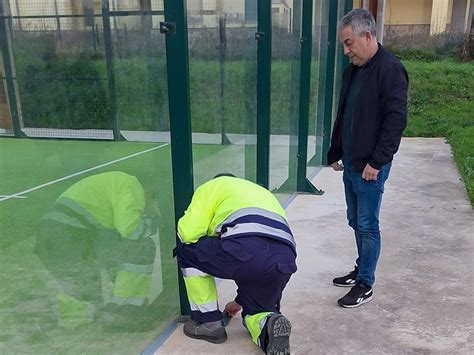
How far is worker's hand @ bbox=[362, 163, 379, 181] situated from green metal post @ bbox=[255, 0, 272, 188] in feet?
4.86

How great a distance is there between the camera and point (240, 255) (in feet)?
7.76

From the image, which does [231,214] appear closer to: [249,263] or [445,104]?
[249,263]

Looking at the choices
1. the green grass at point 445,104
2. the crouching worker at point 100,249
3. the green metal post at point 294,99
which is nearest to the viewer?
the crouching worker at point 100,249

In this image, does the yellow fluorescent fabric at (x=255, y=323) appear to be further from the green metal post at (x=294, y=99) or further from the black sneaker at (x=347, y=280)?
the green metal post at (x=294, y=99)

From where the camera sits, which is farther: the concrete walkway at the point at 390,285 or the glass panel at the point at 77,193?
the concrete walkway at the point at 390,285

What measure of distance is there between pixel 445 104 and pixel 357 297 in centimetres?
969

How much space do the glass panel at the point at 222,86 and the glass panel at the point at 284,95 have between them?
0.46m

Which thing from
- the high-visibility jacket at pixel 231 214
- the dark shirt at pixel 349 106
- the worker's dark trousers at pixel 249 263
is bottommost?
the worker's dark trousers at pixel 249 263

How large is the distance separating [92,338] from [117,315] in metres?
0.18

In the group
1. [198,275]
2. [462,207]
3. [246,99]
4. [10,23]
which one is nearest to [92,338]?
[198,275]

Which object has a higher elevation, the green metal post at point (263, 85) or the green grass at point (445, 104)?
the green metal post at point (263, 85)

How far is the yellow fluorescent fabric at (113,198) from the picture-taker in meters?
2.25

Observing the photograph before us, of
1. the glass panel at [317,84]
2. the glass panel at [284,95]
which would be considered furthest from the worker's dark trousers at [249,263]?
the glass panel at [317,84]

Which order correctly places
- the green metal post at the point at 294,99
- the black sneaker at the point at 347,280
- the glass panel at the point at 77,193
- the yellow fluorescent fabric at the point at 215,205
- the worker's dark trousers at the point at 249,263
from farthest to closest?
the green metal post at the point at 294,99
the black sneaker at the point at 347,280
the yellow fluorescent fabric at the point at 215,205
the worker's dark trousers at the point at 249,263
the glass panel at the point at 77,193
